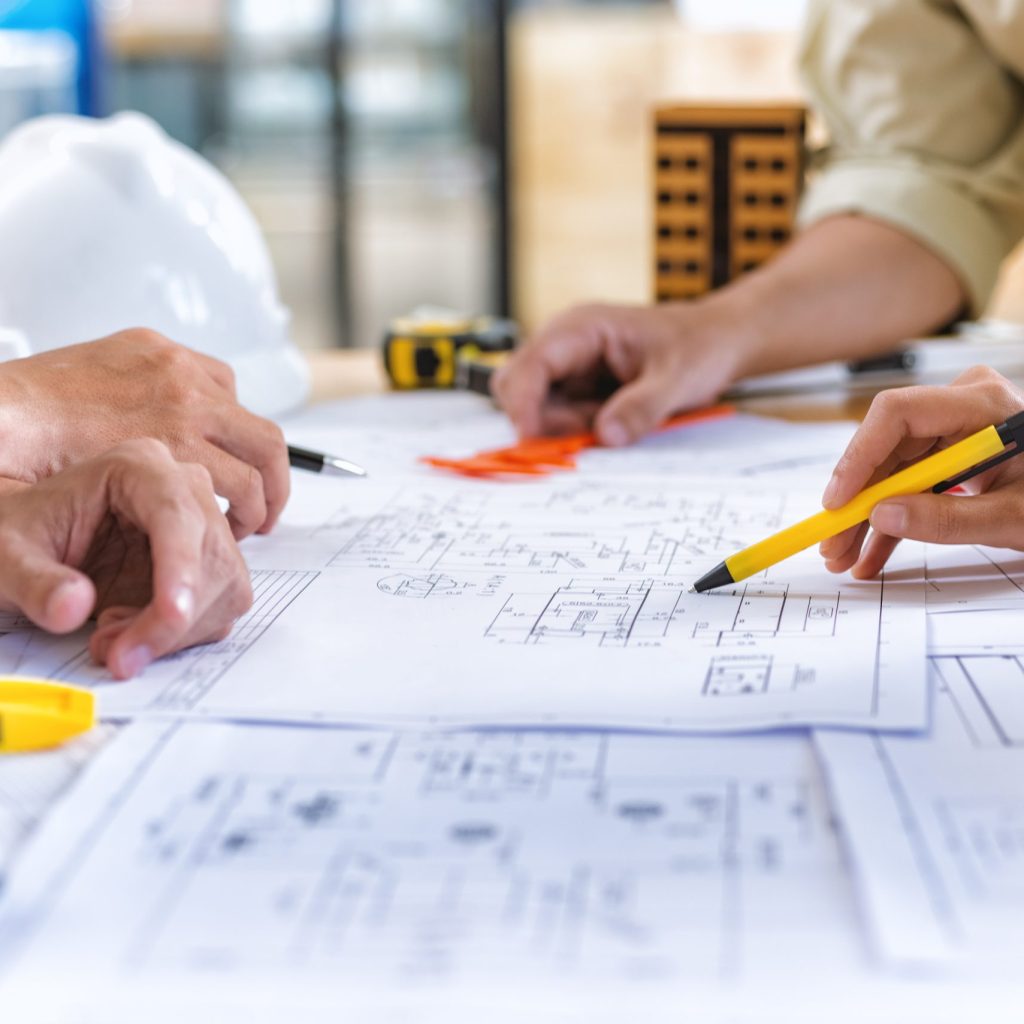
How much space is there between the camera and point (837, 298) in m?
1.08

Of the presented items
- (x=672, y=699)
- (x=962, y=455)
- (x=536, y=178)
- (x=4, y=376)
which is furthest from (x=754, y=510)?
(x=536, y=178)

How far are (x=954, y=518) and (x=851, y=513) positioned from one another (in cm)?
4

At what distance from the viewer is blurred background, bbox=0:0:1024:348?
3742 mm

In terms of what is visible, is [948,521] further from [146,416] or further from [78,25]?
[78,25]

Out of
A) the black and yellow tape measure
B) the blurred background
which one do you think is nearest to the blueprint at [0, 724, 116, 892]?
the black and yellow tape measure

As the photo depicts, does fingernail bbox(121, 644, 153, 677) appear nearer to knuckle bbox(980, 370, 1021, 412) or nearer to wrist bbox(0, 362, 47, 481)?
wrist bbox(0, 362, 47, 481)

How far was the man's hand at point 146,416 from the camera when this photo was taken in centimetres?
63

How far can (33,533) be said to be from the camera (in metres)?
0.51

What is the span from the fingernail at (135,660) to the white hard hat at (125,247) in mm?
399

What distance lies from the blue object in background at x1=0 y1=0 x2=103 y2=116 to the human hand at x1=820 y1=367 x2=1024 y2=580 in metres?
2.05

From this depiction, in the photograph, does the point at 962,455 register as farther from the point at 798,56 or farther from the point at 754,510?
the point at 798,56

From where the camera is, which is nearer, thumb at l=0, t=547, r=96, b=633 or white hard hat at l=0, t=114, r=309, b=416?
thumb at l=0, t=547, r=96, b=633

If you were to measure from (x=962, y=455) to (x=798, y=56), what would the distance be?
84cm

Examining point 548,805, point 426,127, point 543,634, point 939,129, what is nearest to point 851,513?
point 543,634
